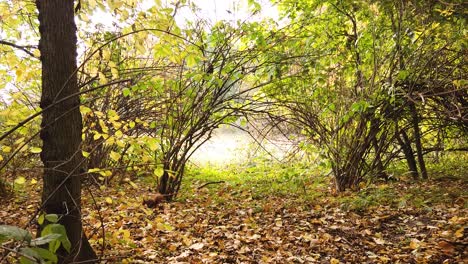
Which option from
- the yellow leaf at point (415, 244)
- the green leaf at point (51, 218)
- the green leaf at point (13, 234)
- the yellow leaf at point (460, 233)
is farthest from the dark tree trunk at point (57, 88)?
the yellow leaf at point (460, 233)

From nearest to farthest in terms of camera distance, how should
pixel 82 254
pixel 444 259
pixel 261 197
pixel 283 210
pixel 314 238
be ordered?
1. pixel 82 254
2. pixel 444 259
3. pixel 314 238
4. pixel 283 210
5. pixel 261 197

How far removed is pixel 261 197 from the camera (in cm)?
544

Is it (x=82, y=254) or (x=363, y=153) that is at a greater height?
(x=363, y=153)

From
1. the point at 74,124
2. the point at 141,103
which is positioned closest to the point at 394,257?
the point at 74,124

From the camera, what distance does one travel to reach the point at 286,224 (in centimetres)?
412

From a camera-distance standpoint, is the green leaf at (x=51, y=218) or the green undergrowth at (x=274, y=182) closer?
the green leaf at (x=51, y=218)

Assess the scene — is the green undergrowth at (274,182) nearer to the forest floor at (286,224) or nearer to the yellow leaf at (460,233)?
the forest floor at (286,224)

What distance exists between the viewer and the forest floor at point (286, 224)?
321cm

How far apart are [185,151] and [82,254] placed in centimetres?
254

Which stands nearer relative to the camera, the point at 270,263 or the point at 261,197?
the point at 270,263

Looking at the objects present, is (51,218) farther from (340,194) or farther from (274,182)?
(274,182)

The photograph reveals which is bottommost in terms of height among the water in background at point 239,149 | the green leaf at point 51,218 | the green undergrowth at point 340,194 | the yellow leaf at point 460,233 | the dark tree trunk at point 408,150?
the yellow leaf at point 460,233

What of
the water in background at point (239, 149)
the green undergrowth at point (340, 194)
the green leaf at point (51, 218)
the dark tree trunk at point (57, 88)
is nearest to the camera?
the green leaf at point (51, 218)

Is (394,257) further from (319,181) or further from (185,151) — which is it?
(319,181)
